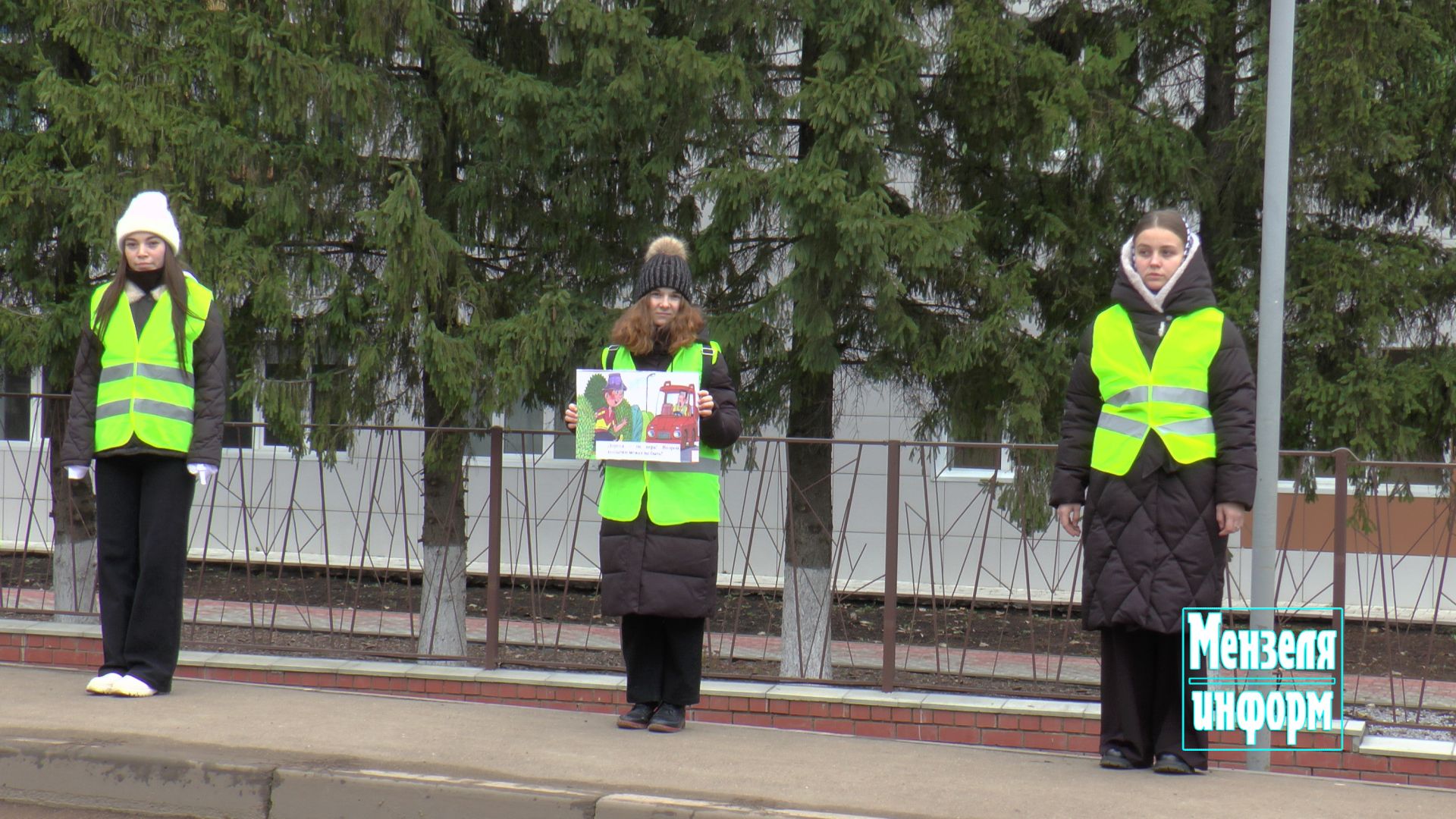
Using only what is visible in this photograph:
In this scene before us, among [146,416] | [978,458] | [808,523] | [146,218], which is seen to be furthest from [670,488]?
[808,523]

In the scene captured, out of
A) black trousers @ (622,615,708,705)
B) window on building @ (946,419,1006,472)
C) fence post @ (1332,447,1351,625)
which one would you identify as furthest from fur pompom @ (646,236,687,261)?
fence post @ (1332,447,1351,625)

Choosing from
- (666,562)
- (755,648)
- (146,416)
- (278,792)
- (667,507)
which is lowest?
(755,648)

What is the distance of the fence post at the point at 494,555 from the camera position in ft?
21.9

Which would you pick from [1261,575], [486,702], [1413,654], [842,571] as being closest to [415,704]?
[486,702]

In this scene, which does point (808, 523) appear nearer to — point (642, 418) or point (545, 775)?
point (642, 418)

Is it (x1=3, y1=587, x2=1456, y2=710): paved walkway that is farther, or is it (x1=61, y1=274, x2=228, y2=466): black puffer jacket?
(x1=3, y1=587, x2=1456, y2=710): paved walkway

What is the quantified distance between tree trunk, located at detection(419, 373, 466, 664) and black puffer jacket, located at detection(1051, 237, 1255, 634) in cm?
518

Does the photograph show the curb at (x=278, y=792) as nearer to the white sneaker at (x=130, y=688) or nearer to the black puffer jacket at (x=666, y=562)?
the white sneaker at (x=130, y=688)

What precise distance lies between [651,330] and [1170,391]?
1.84m

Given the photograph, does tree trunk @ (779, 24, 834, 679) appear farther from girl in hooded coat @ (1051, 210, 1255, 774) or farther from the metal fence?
girl in hooded coat @ (1051, 210, 1255, 774)

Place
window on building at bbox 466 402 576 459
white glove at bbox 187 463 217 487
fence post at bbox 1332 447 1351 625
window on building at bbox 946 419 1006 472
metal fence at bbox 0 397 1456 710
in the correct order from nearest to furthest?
1. white glove at bbox 187 463 217 487
2. fence post at bbox 1332 447 1351 625
3. window on building at bbox 946 419 1006 472
4. metal fence at bbox 0 397 1456 710
5. window on building at bbox 466 402 576 459

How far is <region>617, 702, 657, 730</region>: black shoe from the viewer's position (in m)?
5.22

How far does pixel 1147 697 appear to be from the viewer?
458 centimetres

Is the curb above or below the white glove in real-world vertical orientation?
below
